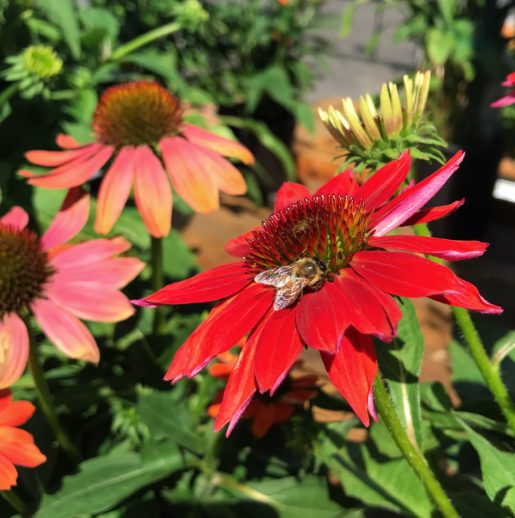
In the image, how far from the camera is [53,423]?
0.60 meters

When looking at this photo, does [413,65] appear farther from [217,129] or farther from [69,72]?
[69,72]

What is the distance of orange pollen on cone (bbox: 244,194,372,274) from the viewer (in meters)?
0.44

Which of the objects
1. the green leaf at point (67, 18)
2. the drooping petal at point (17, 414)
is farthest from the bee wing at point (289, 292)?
the green leaf at point (67, 18)

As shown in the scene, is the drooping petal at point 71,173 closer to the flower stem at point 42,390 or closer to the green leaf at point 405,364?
the flower stem at point 42,390

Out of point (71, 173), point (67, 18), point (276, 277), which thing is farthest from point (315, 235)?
point (67, 18)

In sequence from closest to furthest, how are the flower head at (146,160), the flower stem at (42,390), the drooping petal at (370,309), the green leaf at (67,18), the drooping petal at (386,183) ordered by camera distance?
the drooping petal at (370,309) < the drooping petal at (386,183) < the flower stem at (42,390) < the flower head at (146,160) < the green leaf at (67,18)

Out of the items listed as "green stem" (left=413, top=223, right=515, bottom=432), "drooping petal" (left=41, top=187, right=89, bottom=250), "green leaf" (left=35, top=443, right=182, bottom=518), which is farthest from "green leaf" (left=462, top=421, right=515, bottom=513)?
"drooping petal" (left=41, top=187, right=89, bottom=250)

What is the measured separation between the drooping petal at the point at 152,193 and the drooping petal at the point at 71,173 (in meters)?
0.04

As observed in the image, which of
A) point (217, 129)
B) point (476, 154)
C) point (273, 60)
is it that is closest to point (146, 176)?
point (217, 129)

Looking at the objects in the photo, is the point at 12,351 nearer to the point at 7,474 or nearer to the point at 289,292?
the point at 7,474

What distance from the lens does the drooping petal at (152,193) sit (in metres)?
0.63

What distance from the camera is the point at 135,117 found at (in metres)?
0.73

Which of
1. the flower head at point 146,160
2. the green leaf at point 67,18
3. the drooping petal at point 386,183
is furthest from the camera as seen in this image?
the green leaf at point 67,18

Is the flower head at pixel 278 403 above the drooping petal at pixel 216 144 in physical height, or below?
below
